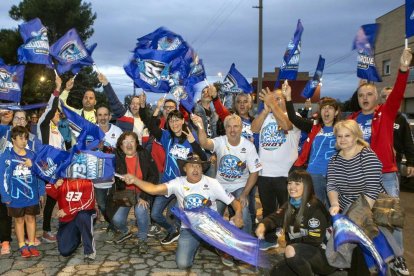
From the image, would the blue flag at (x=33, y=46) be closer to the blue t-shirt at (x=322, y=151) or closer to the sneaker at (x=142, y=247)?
the sneaker at (x=142, y=247)

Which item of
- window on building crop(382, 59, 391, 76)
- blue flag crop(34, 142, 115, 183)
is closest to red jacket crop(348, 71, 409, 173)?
blue flag crop(34, 142, 115, 183)

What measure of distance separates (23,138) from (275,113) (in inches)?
131

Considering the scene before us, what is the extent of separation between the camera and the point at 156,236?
592cm

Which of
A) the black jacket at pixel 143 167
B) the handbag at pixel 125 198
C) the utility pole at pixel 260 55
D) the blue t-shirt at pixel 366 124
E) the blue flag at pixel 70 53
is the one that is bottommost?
the handbag at pixel 125 198

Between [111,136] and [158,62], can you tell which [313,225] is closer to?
[111,136]

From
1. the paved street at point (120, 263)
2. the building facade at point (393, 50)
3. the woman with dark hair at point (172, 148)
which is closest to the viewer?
the paved street at point (120, 263)

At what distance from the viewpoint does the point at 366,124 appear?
4602mm

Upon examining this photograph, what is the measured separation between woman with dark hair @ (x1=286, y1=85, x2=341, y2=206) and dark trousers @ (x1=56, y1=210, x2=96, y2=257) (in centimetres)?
286

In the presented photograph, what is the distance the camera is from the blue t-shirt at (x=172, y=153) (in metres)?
5.38

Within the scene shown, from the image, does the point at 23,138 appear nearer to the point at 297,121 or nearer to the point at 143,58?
the point at 143,58

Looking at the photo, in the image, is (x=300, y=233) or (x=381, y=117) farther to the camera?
(x=381, y=117)

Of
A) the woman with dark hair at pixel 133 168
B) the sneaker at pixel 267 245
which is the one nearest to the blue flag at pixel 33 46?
the woman with dark hair at pixel 133 168

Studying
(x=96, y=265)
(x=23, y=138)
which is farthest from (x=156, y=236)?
(x=23, y=138)

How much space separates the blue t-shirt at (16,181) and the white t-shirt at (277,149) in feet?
10.2
